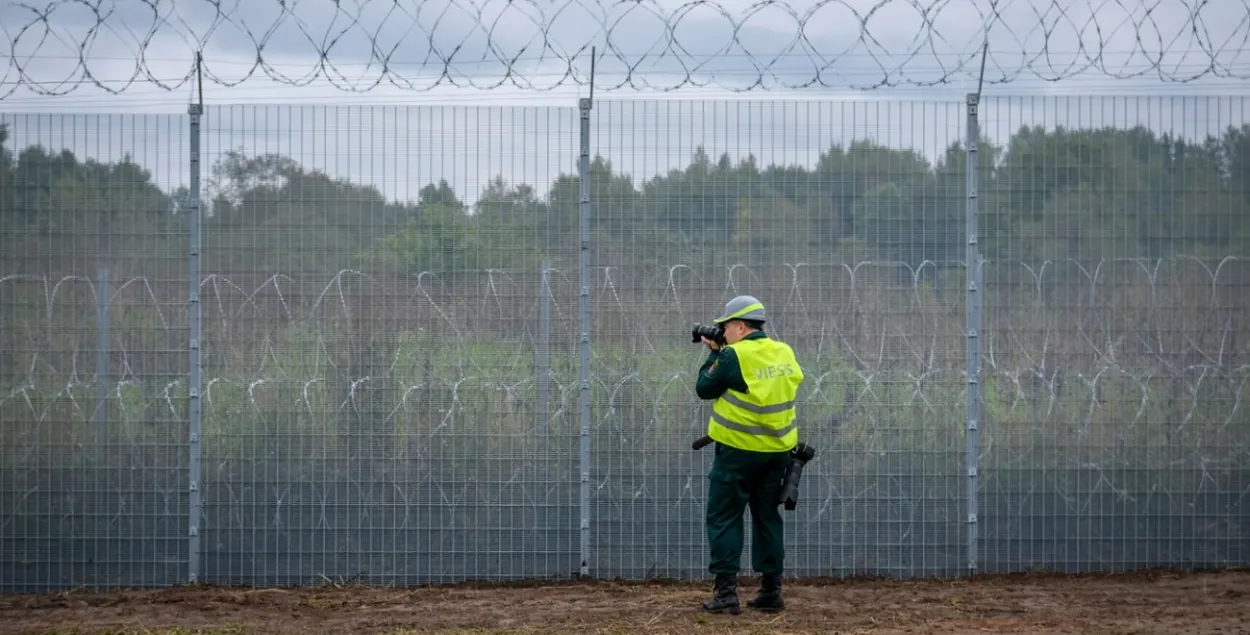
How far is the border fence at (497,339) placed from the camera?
8453 millimetres

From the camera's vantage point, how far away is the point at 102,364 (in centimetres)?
848

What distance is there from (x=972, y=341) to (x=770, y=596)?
2255mm

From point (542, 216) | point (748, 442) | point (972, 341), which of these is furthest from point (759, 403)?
point (542, 216)

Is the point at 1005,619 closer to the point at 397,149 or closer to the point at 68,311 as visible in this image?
the point at 397,149

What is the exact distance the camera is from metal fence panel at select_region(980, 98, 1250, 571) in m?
8.59

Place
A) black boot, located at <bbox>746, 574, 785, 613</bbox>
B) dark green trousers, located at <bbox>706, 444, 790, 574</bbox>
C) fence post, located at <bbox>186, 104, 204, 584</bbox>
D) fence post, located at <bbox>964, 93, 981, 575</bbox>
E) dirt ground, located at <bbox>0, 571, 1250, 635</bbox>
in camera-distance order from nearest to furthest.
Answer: dirt ground, located at <bbox>0, 571, 1250, 635</bbox>
dark green trousers, located at <bbox>706, 444, 790, 574</bbox>
black boot, located at <bbox>746, 574, 785, 613</bbox>
fence post, located at <bbox>186, 104, 204, 584</bbox>
fence post, located at <bbox>964, 93, 981, 575</bbox>

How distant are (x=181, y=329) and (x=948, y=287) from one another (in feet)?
16.4

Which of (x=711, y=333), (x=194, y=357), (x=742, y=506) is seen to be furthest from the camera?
(x=194, y=357)

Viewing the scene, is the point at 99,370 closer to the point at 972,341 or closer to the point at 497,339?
the point at 497,339

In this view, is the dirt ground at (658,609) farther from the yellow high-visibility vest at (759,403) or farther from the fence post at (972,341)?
the yellow high-visibility vest at (759,403)

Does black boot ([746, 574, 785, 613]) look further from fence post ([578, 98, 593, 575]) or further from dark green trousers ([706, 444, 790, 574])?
fence post ([578, 98, 593, 575])

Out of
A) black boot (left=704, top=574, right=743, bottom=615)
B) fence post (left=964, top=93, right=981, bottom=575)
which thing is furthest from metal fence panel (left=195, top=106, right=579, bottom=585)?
fence post (left=964, top=93, right=981, bottom=575)

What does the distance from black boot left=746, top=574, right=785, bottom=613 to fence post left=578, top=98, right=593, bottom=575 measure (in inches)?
52.8

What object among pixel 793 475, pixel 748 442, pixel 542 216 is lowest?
pixel 793 475
